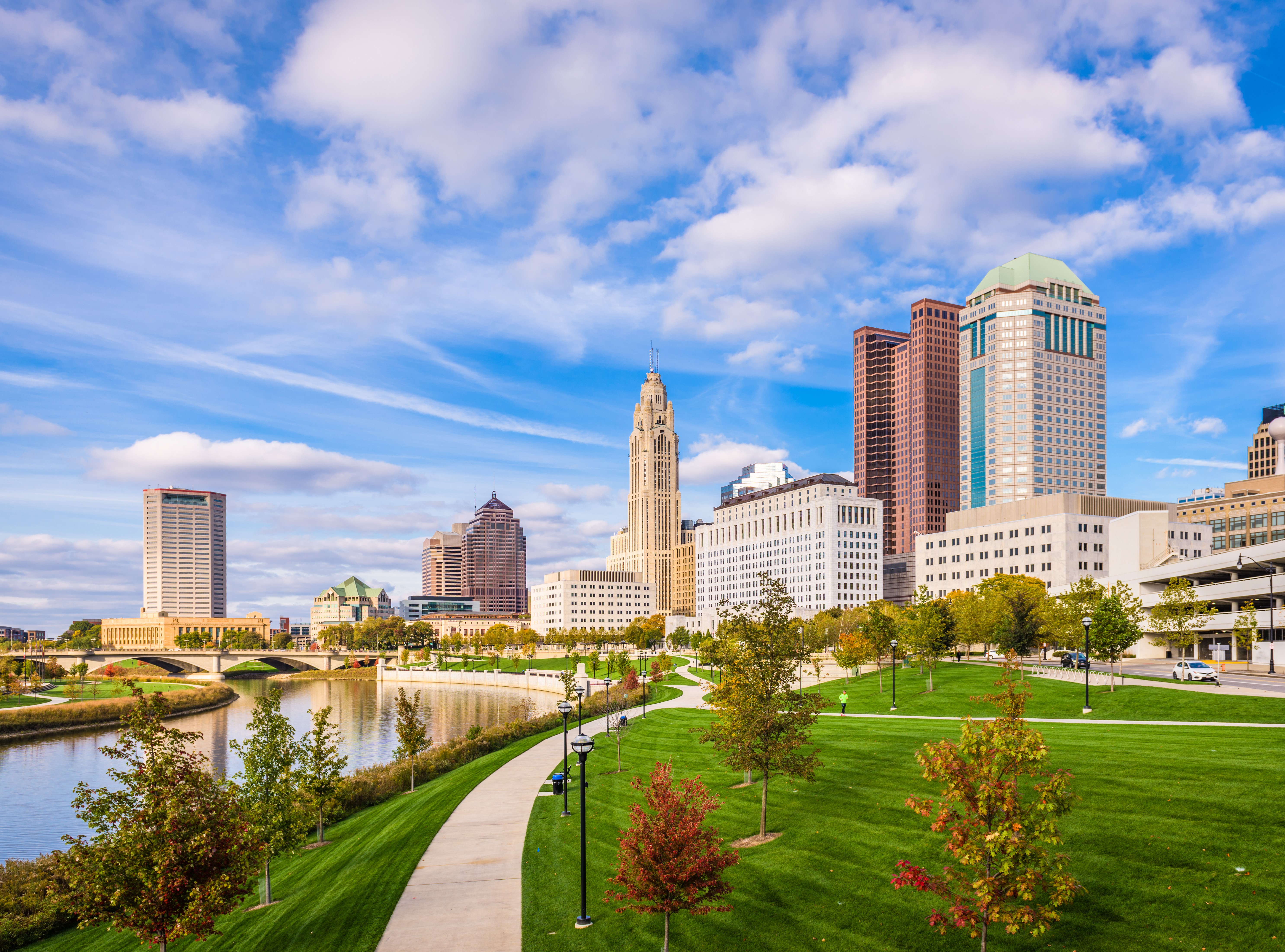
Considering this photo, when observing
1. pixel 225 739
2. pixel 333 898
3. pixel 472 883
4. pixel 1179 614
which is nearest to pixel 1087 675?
pixel 1179 614

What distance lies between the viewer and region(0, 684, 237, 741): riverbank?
3329 inches

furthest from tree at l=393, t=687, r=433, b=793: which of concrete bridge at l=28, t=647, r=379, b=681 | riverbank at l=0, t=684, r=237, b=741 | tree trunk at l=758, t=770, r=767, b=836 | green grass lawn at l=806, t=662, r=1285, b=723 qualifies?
concrete bridge at l=28, t=647, r=379, b=681

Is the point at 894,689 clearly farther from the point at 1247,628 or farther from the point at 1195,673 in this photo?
the point at 1247,628

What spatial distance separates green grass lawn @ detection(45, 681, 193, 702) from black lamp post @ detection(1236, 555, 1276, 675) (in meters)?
117

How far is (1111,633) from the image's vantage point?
49969 mm

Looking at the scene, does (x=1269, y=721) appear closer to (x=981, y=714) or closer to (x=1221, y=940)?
(x=981, y=714)

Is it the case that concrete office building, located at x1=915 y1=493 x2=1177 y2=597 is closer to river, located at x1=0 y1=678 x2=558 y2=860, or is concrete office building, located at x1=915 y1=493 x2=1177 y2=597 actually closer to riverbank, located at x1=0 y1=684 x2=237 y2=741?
river, located at x1=0 y1=678 x2=558 y2=860

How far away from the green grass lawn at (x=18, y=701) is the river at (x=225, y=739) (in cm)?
1583

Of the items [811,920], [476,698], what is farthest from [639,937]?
[476,698]

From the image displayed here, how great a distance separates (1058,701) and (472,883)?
116ft

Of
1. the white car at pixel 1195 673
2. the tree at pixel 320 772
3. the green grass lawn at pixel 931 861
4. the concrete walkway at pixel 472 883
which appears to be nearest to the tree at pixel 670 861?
the green grass lawn at pixel 931 861

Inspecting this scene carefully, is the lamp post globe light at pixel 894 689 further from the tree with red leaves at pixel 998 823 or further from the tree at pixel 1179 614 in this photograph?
the tree with red leaves at pixel 998 823

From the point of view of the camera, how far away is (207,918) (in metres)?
19.3

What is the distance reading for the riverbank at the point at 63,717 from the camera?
84562 millimetres
